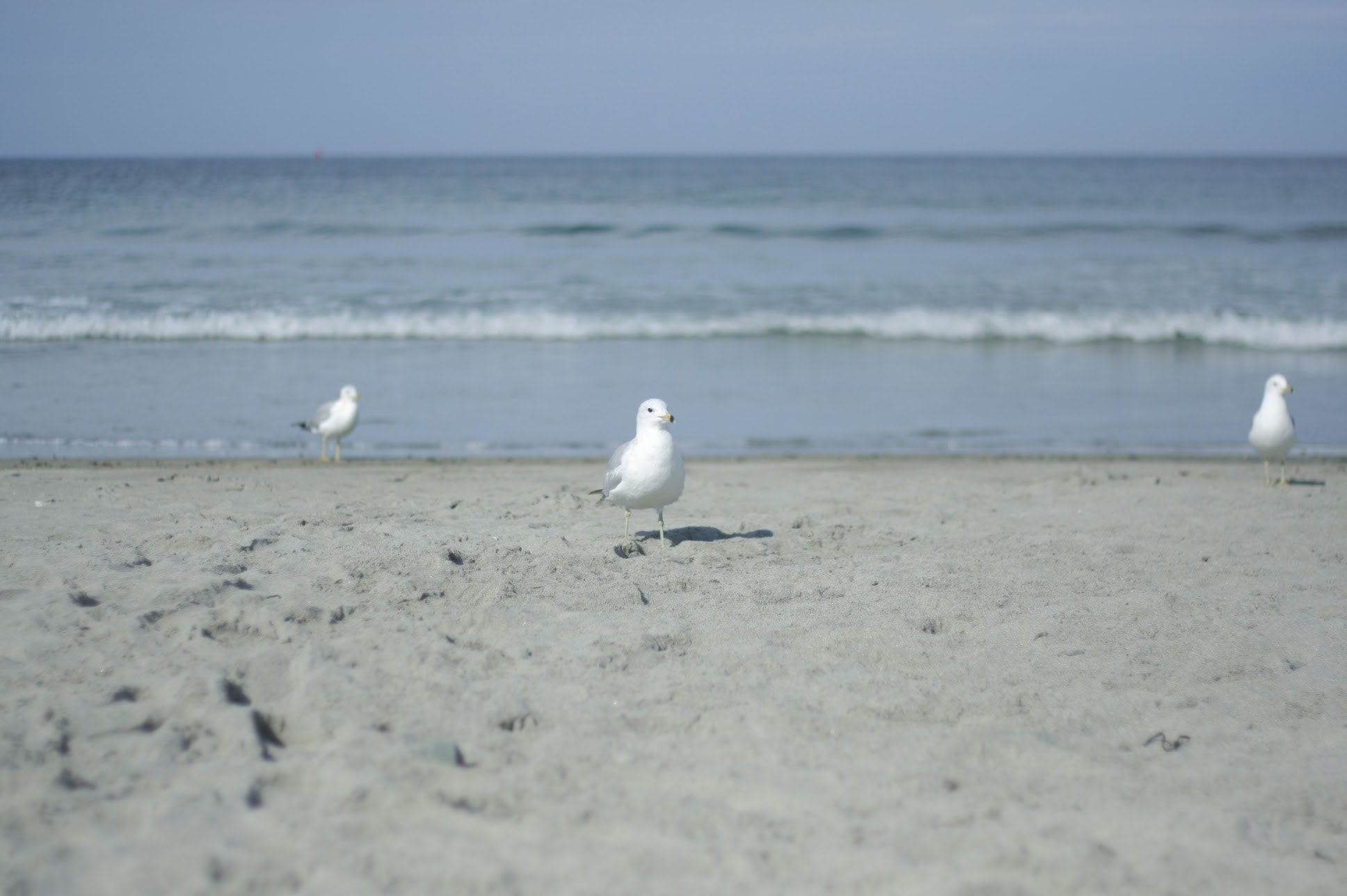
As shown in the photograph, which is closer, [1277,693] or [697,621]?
[1277,693]

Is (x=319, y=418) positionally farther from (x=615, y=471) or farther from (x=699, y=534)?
(x=699, y=534)

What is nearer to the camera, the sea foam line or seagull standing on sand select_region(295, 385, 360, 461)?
seagull standing on sand select_region(295, 385, 360, 461)

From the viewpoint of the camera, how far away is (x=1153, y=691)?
11.9 ft

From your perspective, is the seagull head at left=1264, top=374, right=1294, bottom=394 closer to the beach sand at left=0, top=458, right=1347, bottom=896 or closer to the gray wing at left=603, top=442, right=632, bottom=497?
the beach sand at left=0, top=458, right=1347, bottom=896

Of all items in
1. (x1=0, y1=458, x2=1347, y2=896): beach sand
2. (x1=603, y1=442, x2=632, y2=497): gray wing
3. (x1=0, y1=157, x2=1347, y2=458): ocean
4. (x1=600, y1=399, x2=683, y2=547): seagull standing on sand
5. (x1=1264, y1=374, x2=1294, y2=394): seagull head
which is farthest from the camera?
(x1=0, y1=157, x2=1347, y2=458): ocean

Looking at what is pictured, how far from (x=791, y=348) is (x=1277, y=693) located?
33.2 feet

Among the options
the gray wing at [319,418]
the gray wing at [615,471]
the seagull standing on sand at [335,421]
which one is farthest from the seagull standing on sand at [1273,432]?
the gray wing at [319,418]

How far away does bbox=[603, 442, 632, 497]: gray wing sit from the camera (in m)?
5.32

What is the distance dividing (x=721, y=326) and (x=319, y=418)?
759cm

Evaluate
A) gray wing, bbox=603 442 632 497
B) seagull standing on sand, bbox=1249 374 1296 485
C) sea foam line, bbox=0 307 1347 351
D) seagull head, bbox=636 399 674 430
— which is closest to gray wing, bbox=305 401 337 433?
gray wing, bbox=603 442 632 497

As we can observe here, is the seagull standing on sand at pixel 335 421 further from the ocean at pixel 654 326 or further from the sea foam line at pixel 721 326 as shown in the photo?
the sea foam line at pixel 721 326

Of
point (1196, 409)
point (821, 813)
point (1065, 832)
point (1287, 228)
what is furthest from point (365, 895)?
point (1287, 228)

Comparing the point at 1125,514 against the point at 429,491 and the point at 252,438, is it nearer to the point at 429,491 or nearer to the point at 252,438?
the point at 429,491

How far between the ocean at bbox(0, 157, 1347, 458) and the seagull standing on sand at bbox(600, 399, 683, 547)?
3.08 m
